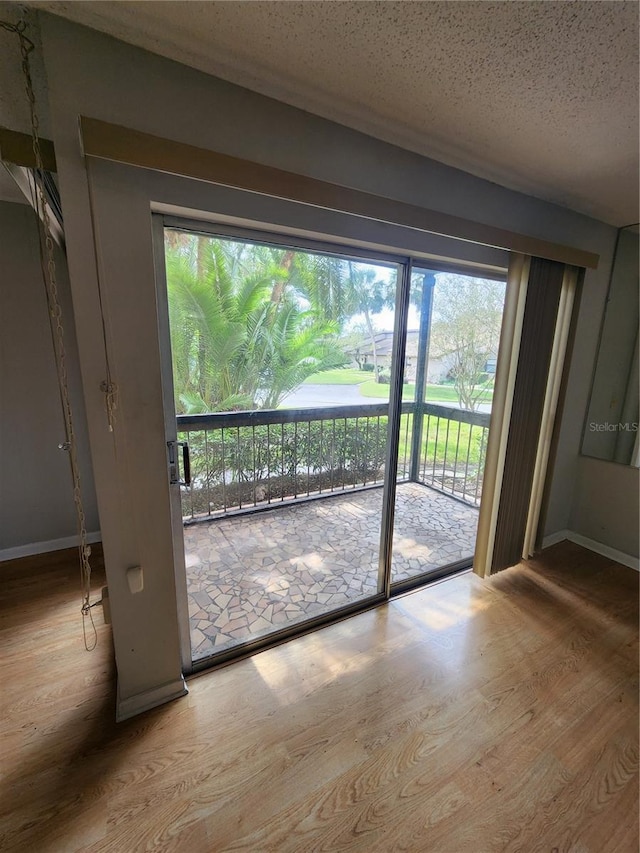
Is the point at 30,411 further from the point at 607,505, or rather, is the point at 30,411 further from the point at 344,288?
the point at 607,505

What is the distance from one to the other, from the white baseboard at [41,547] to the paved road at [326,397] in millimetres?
1665

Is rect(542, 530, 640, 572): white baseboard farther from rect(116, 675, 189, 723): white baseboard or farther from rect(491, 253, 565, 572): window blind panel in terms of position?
rect(116, 675, 189, 723): white baseboard

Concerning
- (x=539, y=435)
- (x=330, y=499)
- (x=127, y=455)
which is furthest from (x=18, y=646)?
(x=539, y=435)

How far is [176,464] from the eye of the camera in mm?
1353

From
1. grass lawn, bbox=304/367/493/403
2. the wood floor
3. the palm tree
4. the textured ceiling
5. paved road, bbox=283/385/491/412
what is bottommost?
the wood floor

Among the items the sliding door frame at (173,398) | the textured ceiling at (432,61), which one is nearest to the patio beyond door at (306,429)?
the sliding door frame at (173,398)

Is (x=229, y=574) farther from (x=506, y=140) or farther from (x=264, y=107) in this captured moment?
(x=506, y=140)

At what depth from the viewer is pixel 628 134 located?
1.35m

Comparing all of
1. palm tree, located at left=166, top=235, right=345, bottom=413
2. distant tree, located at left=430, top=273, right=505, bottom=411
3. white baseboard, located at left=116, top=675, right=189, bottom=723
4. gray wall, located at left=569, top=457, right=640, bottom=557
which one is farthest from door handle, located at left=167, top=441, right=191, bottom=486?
gray wall, located at left=569, top=457, right=640, bottom=557

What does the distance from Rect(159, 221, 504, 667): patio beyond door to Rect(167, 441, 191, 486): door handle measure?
0.12 feet

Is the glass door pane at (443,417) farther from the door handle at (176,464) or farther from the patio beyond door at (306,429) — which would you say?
the door handle at (176,464)

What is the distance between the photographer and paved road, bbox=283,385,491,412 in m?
2.63

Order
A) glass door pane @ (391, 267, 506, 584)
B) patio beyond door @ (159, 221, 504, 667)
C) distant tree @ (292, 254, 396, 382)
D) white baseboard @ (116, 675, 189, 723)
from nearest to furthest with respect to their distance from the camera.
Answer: white baseboard @ (116, 675, 189, 723) < patio beyond door @ (159, 221, 504, 667) < distant tree @ (292, 254, 396, 382) < glass door pane @ (391, 267, 506, 584)

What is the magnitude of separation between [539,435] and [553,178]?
4.77ft
